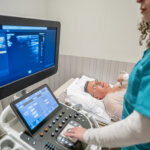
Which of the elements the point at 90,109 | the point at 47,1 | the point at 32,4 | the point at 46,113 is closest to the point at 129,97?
the point at 46,113

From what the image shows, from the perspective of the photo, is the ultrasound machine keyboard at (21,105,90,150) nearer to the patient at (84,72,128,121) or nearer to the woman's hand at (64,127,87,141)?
the woman's hand at (64,127,87,141)

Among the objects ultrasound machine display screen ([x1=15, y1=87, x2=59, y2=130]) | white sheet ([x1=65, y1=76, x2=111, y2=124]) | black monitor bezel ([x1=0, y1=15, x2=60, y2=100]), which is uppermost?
black monitor bezel ([x1=0, y1=15, x2=60, y2=100])

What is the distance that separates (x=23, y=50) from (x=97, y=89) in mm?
826

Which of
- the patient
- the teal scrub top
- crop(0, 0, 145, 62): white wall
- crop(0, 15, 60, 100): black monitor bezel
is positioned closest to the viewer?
the teal scrub top

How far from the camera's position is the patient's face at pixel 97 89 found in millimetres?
1212

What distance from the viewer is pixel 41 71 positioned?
0.72 metres

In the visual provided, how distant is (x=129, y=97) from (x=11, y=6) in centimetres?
103

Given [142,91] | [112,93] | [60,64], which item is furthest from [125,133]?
[60,64]

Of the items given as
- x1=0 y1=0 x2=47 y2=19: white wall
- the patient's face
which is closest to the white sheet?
the patient's face

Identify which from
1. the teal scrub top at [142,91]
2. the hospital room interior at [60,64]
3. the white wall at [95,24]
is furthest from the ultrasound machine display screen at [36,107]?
the white wall at [95,24]

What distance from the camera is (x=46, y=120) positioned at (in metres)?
0.61

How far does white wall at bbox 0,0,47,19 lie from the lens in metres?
0.94

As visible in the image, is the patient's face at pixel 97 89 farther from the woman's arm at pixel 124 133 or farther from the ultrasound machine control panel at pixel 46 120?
the woman's arm at pixel 124 133

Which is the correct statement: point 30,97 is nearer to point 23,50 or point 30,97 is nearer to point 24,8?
point 23,50
